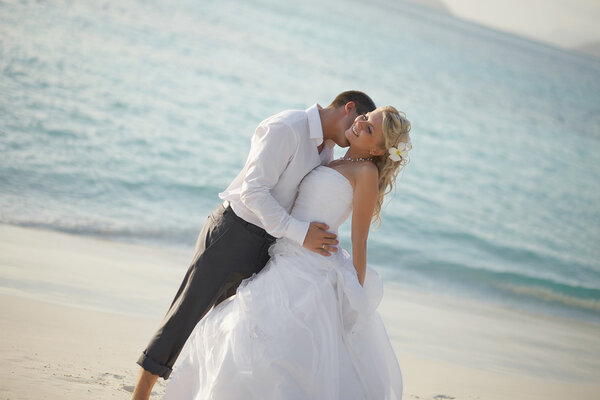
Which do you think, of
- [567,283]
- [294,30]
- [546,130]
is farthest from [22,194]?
[294,30]

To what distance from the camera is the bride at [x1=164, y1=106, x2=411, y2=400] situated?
294cm

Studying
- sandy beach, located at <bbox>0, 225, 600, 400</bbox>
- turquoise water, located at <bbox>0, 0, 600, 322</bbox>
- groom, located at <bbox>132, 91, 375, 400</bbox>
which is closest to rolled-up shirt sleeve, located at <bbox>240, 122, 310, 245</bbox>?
groom, located at <bbox>132, 91, 375, 400</bbox>

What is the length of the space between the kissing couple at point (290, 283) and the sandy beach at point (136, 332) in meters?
0.87

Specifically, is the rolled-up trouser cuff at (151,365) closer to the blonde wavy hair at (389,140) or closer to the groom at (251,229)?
the groom at (251,229)

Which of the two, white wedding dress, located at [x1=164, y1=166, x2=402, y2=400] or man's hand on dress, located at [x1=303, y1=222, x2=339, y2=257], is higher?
man's hand on dress, located at [x1=303, y1=222, x2=339, y2=257]

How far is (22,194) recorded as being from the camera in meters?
7.65

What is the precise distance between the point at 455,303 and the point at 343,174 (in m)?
4.71

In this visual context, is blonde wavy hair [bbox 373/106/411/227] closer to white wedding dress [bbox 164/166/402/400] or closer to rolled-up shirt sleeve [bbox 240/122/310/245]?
white wedding dress [bbox 164/166/402/400]

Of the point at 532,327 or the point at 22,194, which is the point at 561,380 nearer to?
the point at 532,327

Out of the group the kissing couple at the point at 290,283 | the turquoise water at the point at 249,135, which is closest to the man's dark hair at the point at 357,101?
the kissing couple at the point at 290,283

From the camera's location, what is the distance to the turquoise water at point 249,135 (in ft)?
28.3

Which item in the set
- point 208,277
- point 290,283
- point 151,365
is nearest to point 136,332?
point 151,365

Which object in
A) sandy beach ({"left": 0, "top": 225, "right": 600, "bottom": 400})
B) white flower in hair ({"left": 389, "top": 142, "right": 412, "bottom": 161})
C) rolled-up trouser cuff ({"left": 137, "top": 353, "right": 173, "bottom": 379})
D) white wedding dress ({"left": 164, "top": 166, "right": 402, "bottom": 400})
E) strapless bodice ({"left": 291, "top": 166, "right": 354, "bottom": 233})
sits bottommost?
sandy beach ({"left": 0, "top": 225, "right": 600, "bottom": 400})

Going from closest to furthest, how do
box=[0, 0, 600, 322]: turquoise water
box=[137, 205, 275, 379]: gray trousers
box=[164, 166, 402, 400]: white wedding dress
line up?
box=[164, 166, 402, 400]: white wedding dress < box=[137, 205, 275, 379]: gray trousers < box=[0, 0, 600, 322]: turquoise water
